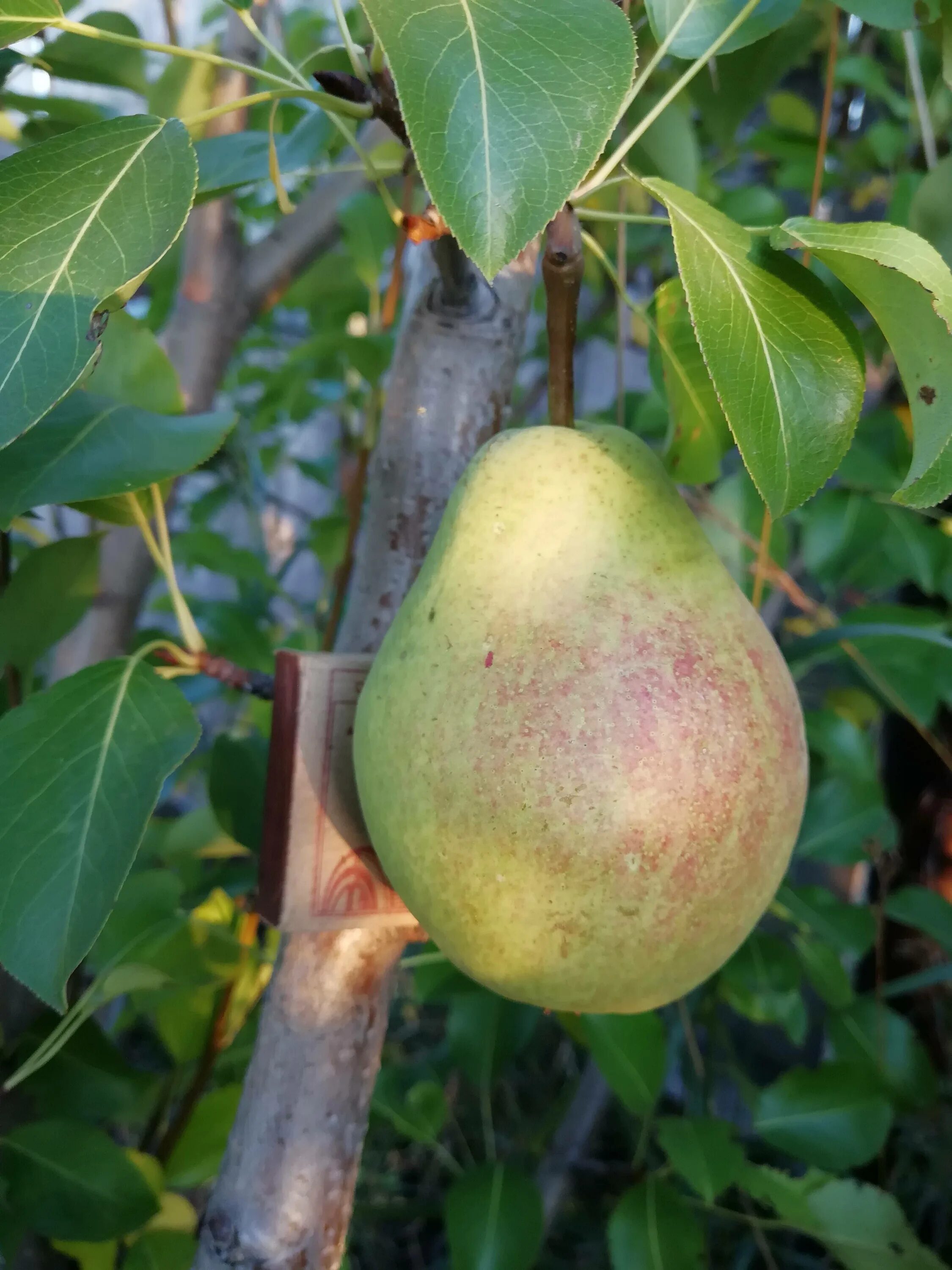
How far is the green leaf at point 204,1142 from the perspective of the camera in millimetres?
630

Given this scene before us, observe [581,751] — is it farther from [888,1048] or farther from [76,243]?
[888,1048]

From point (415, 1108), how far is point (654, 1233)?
0.67ft

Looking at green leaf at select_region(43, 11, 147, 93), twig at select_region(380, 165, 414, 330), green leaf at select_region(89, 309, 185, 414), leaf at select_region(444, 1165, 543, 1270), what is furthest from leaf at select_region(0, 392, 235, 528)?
leaf at select_region(444, 1165, 543, 1270)

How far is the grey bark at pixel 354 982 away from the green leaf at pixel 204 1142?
188 mm

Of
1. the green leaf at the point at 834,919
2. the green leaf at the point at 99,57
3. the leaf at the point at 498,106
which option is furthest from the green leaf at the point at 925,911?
the green leaf at the point at 99,57

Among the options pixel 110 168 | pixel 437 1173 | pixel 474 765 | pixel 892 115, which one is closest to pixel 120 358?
pixel 110 168

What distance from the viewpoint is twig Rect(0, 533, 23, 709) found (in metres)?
0.58

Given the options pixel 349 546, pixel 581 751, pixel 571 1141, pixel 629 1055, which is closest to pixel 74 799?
pixel 581 751

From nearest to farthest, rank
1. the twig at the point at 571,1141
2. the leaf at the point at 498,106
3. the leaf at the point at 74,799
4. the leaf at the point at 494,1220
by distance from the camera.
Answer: the leaf at the point at 498,106 → the leaf at the point at 74,799 → the leaf at the point at 494,1220 → the twig at the point at 571,1141

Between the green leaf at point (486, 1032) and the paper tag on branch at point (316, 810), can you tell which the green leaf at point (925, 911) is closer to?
the green leaf at point (486, 1032)

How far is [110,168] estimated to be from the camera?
336 millimetres

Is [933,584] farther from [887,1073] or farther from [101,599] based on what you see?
[101,599]

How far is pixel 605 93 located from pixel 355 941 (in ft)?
1.15

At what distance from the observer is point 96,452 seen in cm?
42
